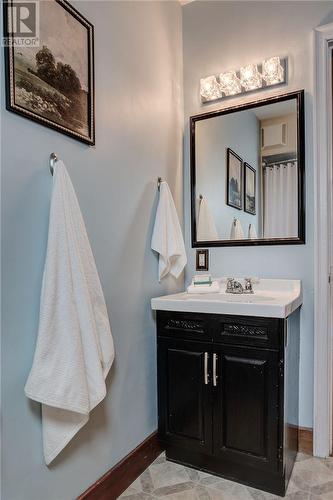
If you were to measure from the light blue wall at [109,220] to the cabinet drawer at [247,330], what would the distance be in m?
0.43

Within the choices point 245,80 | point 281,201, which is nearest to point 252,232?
point 281,201

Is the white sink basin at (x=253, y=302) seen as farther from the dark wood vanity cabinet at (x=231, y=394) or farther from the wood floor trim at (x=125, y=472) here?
the wood floor trim at (x=125, y=472)

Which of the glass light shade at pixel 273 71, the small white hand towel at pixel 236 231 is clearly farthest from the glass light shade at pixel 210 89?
the small white hand towel at pixel 236 231

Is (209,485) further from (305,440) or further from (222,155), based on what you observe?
(222,155)

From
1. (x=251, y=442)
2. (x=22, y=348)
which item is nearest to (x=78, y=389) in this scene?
(x=22, y=348)

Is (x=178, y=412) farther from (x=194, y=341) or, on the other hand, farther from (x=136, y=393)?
(x=194, y=341)

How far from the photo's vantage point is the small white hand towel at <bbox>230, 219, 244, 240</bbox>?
209 cm

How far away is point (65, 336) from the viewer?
3.74ft

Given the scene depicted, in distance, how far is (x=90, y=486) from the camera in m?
1.40

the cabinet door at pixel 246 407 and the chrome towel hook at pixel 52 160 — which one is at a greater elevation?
the chrome towel hook at pixel 52 160

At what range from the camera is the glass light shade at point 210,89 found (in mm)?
2137

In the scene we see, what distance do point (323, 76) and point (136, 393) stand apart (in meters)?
2.01
